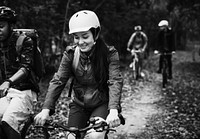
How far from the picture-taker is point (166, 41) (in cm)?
1319

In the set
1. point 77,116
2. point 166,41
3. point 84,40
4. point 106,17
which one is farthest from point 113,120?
point 106,17

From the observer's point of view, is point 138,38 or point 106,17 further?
point 106,17

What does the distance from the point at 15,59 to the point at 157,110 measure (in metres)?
5.77

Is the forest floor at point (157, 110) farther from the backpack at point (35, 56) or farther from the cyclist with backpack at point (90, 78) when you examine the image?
the cyclist with backpack at point (90, 78)

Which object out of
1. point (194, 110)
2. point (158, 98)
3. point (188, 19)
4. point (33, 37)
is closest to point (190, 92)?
point (158, 98)

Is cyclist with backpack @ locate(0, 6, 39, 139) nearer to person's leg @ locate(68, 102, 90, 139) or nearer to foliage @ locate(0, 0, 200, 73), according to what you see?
person's leg @ locate(68, 102, 90, 139)

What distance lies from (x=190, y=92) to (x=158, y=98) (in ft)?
5.61

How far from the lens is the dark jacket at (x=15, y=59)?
4414 millimetres

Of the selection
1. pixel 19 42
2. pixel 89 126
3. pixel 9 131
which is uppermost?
pixel 19 42

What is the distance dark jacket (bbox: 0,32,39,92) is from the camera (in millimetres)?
4414

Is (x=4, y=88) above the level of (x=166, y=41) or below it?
below

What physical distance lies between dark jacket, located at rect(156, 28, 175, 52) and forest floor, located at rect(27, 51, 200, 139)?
1.54m

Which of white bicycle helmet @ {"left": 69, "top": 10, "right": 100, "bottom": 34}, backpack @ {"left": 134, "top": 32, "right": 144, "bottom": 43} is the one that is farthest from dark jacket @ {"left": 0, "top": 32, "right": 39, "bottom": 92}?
backpack @ {"left": 134, "top": 32, "right": 144, "bottom": 43}

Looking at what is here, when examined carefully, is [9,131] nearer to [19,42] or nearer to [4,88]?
[4,88]
